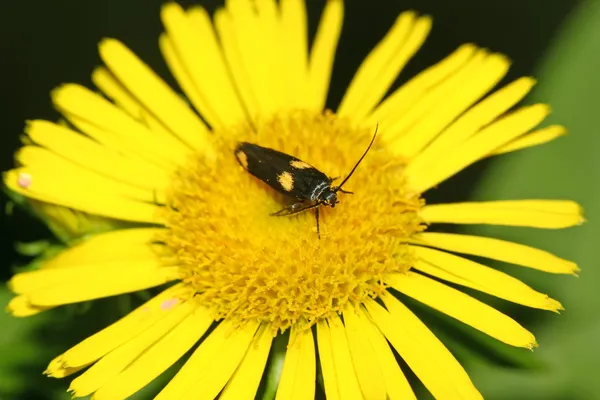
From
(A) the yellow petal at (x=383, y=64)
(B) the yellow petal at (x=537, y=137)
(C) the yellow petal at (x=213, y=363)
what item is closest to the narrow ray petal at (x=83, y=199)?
(C) the yellow petal at (x=213, y=363)

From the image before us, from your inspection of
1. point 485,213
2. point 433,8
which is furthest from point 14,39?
point 485,213

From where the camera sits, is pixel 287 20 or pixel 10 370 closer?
pixel 10 370

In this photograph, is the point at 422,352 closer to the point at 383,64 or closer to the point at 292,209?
the point at 292,209

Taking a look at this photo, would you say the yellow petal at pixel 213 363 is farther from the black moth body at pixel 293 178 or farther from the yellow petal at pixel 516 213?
the yellow petal at pixel 516 213

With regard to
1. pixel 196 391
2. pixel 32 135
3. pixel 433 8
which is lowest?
pixel 196 391

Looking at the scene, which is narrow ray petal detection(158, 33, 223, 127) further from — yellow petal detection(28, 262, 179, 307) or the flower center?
yellow petal detection(28, 262, 179, 307)

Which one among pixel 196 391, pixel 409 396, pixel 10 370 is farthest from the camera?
pixel 10 370

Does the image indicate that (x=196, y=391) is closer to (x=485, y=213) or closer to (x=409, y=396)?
(x=409, y=396)

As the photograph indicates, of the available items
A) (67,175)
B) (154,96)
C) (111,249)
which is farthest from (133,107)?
(111,249)
